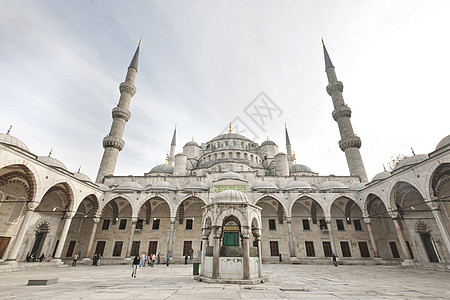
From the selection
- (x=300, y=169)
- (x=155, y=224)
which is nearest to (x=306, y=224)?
(x=300, y=169)

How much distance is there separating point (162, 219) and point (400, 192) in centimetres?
2127

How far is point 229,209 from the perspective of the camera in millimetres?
8539

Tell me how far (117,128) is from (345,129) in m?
29.4

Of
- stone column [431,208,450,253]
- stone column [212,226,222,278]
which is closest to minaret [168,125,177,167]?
stone column [212,226,222,278]

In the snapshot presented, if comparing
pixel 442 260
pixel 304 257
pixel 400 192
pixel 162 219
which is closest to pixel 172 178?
pixel 162 219

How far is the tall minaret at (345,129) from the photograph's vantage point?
83.2 feet

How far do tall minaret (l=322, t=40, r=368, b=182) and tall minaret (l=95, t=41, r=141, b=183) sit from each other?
1114 inches

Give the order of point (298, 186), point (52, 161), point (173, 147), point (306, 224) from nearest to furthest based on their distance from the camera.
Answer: point (52, 161)
point (298, 186)
point (306, 224)
point (173, 147)

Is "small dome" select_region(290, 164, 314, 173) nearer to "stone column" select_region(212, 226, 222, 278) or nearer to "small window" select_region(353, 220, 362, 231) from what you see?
"small window" select_region(353, 220, 362, 231)

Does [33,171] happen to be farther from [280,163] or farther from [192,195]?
[280,163]

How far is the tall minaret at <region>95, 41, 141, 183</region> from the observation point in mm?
25328

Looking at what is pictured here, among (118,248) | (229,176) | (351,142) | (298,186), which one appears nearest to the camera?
(118,248)

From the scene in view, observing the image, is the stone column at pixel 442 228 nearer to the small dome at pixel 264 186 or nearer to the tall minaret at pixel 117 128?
the small dome at pixel 264 186

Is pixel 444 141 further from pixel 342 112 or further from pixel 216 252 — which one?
pixel 216 252
